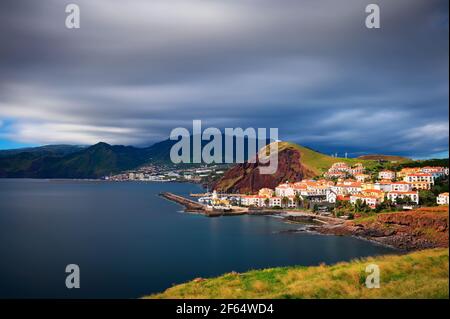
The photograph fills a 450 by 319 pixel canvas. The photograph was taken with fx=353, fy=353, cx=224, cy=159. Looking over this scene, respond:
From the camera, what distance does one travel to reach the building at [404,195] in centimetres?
5056

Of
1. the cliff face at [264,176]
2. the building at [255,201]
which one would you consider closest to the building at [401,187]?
the building at [255,201]

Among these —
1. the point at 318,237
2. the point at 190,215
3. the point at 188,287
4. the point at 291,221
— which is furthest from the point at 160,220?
the point at 188,287

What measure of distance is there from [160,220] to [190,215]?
9.39 metres

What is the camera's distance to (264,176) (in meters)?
118

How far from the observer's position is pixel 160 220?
212 feet

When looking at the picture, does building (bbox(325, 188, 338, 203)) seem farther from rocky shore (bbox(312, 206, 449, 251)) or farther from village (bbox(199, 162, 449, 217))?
rocky shore (bbox(312, 206, 449, 251))

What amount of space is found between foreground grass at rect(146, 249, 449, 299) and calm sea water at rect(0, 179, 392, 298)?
14.0m

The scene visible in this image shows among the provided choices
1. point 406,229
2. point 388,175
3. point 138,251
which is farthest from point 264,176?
point 138,251

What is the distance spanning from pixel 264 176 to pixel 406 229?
74.9m

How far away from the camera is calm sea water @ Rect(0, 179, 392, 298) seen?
28203 mm

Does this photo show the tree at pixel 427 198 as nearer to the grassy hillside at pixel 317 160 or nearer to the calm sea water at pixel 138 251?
the calm sea water at pixel 138 251

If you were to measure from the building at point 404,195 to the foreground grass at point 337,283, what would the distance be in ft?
138

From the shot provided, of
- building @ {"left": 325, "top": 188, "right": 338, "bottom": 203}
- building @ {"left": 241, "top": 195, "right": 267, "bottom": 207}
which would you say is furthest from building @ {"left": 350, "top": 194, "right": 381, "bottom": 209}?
building @ {"left": 241, "top": 195, "right": 267, "bottom": 207}
